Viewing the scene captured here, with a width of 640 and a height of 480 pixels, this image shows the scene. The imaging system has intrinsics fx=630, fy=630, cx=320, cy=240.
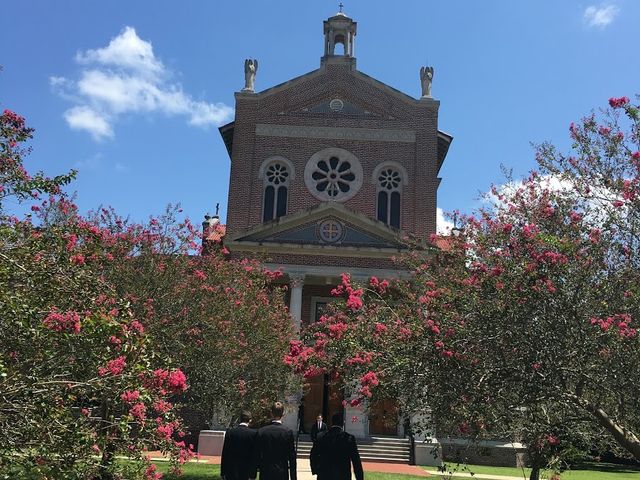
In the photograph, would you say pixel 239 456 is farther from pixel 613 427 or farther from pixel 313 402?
pixel 313 402

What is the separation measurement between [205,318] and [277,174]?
54.2 feet

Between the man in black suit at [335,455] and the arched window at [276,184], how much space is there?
2051 centimetres

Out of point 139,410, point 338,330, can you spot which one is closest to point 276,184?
point 338,330

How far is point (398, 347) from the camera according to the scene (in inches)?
325

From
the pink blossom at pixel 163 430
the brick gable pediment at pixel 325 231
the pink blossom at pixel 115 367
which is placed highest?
the brick gable pediment at pixel 325 231

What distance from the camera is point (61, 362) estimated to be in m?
5.95

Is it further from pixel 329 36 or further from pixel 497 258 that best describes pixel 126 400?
pixel 329 36

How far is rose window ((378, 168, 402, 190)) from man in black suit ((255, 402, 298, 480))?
21344mm

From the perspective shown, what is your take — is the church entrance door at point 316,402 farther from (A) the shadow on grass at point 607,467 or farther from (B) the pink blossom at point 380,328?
(B) the pink blossom at point 380,328

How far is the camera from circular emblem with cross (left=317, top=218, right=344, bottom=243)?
24.6 metres

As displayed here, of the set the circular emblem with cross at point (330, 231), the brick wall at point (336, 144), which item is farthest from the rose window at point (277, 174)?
the circular emblem with cross at point (330, 231)

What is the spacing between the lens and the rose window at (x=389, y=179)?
91.8 ft

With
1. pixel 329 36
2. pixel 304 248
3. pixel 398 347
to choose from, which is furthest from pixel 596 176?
pixel 329 36

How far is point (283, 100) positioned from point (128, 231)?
57.7 feet
